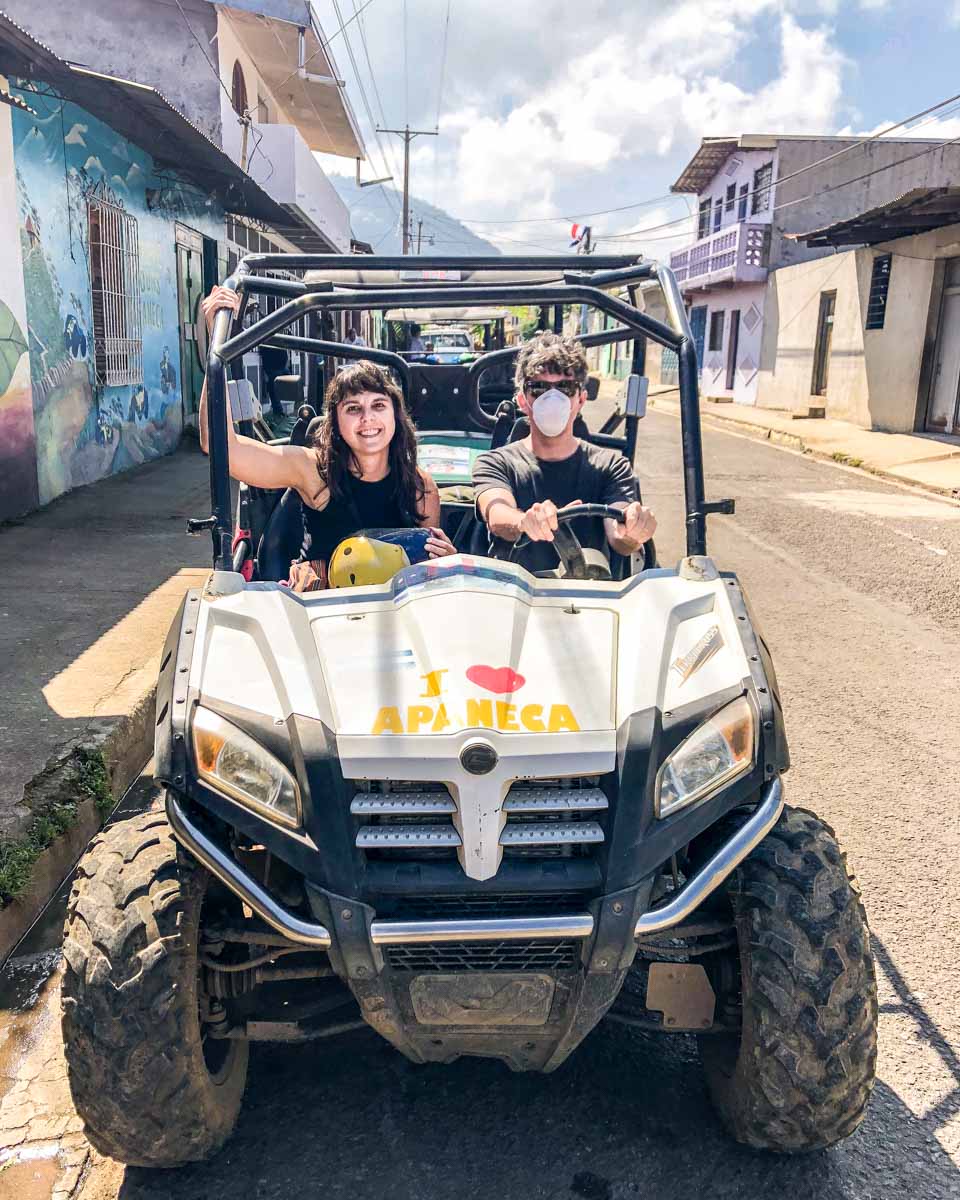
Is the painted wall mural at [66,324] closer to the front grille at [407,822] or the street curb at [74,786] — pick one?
the street curb at [74,786]

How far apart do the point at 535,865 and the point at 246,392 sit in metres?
1.81

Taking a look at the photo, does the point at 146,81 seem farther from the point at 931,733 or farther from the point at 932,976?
the point at 932,976

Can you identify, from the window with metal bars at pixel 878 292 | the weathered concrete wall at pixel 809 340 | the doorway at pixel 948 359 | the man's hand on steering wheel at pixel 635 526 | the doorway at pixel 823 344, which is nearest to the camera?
the man's hand on steering wheel at pixel 635 526

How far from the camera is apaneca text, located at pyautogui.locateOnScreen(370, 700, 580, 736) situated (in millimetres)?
2168

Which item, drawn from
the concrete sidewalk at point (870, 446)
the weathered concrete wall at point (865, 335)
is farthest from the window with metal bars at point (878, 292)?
the concrete sidewalk at point (870, 446)

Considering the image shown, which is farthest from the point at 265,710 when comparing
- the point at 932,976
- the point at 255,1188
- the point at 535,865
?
the point at 932,976

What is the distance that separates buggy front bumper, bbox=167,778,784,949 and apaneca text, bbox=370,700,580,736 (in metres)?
0.36

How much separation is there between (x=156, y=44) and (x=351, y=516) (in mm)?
17677


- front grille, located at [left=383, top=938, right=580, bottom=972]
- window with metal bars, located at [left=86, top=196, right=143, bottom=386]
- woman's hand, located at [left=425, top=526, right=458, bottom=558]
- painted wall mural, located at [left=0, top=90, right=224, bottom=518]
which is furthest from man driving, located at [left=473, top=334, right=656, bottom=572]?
window with metal bars, located at [left=86, top=196, right=143, bottom=386]

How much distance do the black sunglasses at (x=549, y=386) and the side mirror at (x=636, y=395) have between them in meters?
0.37

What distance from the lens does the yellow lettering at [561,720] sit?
7.16ft

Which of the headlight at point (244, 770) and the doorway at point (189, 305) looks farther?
the doorway at point (189, 305)

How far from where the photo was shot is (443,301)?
3365 mm

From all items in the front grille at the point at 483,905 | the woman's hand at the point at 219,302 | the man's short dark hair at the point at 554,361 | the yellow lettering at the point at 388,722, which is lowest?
the front grille at the point at 483,905
